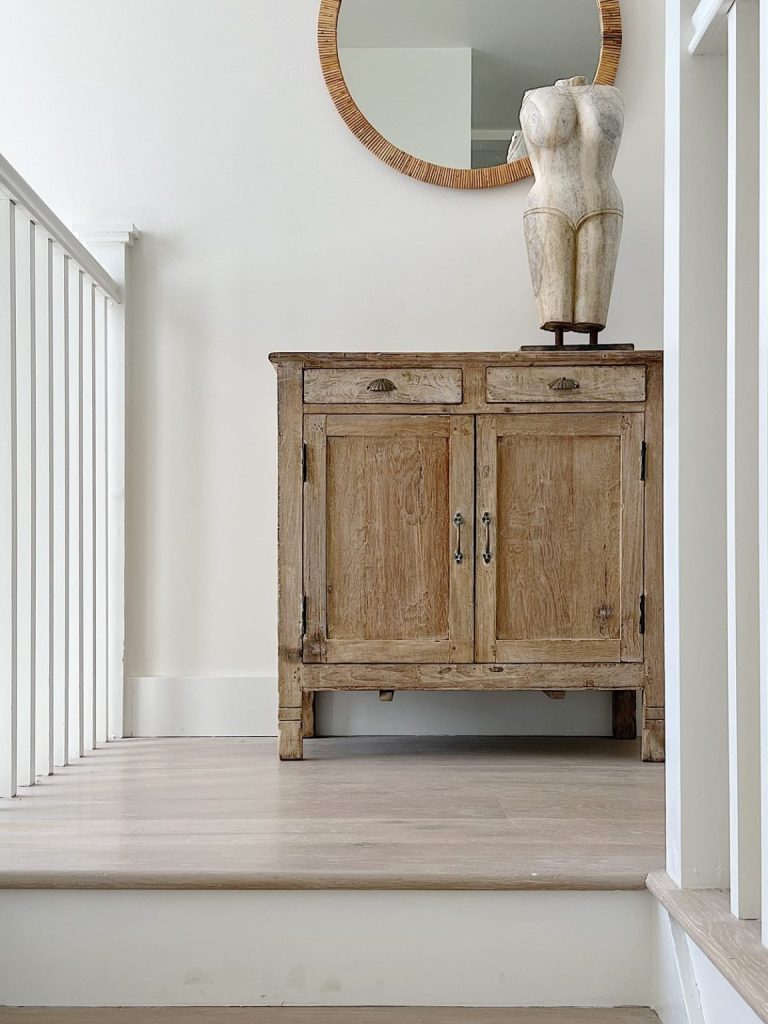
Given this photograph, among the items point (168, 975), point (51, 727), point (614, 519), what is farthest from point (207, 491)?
point (168, 975)

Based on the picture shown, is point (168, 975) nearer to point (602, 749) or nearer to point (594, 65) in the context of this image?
point (602, 749)

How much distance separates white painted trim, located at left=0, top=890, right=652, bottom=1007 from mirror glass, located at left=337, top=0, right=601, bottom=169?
5.89ft

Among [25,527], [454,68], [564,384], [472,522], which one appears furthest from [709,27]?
[25,527]

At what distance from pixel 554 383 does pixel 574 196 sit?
0.42m

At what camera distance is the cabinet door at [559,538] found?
2129 millimetres

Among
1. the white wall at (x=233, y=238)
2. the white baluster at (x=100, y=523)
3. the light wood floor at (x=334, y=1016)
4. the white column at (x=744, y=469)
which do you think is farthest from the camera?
the white wall at (x=233, y=238)

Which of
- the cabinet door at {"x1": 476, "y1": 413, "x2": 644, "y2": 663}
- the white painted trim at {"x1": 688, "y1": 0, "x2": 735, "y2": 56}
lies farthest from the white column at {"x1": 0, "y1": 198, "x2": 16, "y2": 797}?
the white painted trim at {"x1": 688, "y1": 0, "x2": 735, "y2": 56}

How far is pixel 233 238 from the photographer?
2.56m

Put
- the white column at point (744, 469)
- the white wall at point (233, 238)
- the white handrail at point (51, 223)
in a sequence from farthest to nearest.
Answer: the white wall at point (233, 238) < the white handrail at point (51, 223) < the white column at point (744, 469)

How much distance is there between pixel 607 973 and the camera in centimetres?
134

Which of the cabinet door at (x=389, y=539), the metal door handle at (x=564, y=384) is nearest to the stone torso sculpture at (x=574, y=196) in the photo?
the metal door handle at (x=564, y=384)

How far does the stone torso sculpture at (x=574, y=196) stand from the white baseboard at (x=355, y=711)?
3.02 ft

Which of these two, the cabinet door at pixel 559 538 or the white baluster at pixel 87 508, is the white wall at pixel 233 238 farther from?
the cabinet door at pixel 559 538

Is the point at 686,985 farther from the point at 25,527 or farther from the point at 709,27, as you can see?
the point at 25,527
